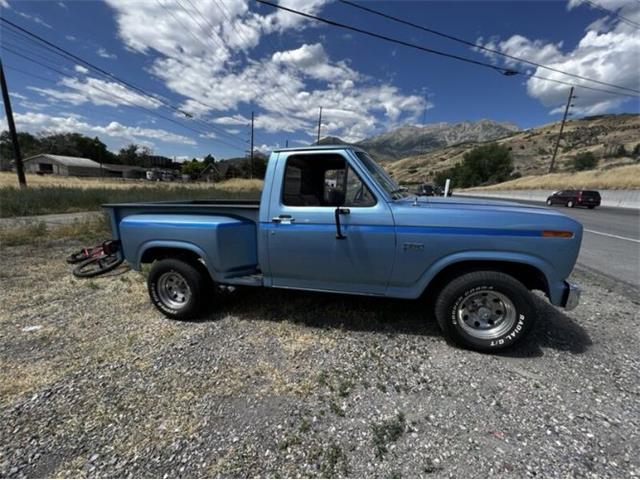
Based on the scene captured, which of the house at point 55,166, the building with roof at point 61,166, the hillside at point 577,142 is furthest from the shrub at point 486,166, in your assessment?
the house at point 55,166

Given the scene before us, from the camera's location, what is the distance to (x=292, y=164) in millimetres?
3268

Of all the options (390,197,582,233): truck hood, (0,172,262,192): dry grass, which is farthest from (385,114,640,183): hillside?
(390,197,582,233): truck hood

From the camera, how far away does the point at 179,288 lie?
366 centimetres

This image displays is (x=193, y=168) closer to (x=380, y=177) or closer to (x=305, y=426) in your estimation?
(x=380, y=177)

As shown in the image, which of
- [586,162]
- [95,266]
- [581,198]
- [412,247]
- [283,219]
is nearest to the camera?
[412,247]

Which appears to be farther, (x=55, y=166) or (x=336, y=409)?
(x=55, y=166)

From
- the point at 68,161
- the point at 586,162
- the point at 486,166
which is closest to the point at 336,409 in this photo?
the point at 586,162

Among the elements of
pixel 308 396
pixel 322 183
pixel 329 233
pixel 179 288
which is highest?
pixel 322 183

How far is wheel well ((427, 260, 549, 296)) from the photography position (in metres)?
2.87

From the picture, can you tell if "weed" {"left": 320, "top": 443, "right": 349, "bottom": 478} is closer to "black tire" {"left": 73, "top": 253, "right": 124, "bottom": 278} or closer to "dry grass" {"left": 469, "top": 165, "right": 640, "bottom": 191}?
"black tire" {"left": 73, "top": 253, "right": 124, "bottom": 278}

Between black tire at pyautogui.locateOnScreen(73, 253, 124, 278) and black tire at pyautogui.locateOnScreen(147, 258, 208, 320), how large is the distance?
198 cm

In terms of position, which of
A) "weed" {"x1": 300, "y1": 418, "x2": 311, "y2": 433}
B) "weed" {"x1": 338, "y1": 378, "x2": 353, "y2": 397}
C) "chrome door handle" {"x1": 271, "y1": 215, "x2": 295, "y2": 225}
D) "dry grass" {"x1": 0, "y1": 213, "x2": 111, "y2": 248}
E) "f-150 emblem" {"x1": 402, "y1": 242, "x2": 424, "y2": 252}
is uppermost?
"chrome door handle" {"x1": 271, "y1": 215, "x2": 295, "y2": 225}

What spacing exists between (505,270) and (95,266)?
21.7ft

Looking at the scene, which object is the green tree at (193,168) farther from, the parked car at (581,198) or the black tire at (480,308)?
the black tire at (480,308)
